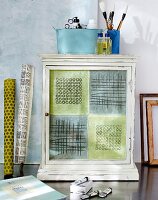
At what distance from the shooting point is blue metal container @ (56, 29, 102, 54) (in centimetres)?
146

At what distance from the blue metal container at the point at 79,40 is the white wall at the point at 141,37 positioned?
0.74ft

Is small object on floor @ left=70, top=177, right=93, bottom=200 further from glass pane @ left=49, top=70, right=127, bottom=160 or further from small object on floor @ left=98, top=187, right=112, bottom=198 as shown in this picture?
glass pane @ left=49, top=70, right=127, bottom=160

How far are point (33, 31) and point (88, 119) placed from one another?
0.51 m

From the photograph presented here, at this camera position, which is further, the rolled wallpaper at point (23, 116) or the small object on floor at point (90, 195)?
the rolled wallpaper at point (23, 116)

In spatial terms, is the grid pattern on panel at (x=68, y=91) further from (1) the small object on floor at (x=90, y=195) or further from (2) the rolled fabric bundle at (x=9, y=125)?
(1) the small object on floor at (x=90, y=195)

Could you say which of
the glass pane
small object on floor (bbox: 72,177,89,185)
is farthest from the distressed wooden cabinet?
small object on floor (bbox: 72,177,89,185)

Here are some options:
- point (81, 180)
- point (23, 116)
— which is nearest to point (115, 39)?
point (23, 116)

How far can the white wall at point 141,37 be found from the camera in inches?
65.6

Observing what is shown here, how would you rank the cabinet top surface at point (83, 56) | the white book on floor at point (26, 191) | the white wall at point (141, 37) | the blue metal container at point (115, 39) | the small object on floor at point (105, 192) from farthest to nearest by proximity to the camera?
the white wall at point (141, 37) < the blue metal container at point (115, 39) < the cabinet top surface at point (83, 56) < the small object on floor at point (105, 192) < the white book on floor at point (26, 191)

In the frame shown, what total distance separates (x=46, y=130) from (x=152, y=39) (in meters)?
0.69

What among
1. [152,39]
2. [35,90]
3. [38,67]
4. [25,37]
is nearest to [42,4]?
[25,37]

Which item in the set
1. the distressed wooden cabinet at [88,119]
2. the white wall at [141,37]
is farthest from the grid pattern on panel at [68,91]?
the white wall at [141,37]

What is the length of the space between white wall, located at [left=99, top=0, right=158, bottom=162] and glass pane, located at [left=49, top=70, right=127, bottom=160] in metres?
0.26

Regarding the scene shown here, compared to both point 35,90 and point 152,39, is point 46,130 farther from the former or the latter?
point 152,39
